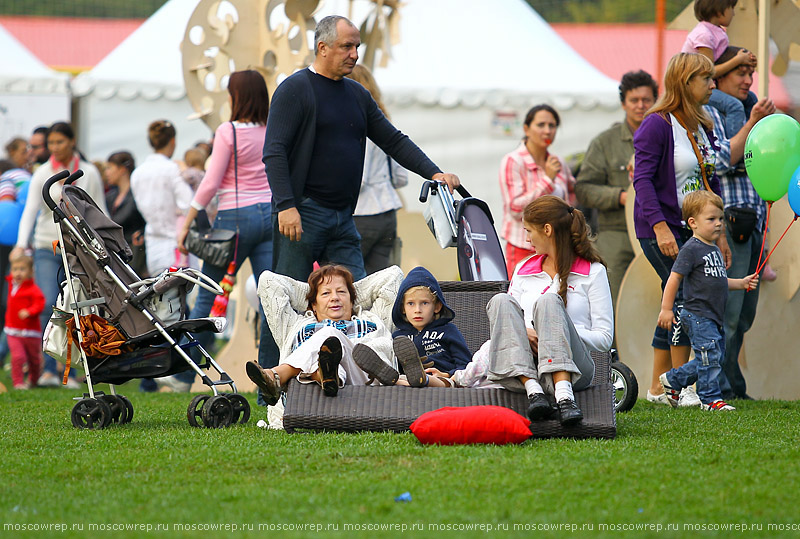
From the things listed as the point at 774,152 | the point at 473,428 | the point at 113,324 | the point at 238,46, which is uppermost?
the point at 238,46

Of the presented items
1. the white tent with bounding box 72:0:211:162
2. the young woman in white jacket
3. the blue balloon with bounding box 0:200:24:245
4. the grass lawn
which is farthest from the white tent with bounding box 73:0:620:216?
the grass lawn

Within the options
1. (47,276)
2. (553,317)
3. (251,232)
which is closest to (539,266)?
(553,317)

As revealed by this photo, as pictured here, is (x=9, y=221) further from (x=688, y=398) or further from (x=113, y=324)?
(x=688, y=398)

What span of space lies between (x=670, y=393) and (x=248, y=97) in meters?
3.03

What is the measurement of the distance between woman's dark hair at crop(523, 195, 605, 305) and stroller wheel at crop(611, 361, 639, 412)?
3.68 ft

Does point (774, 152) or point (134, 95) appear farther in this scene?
point (134, 95)

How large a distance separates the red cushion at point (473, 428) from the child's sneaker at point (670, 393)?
188cm

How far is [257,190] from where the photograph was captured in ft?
23.0

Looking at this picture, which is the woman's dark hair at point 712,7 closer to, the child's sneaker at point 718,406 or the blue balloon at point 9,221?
the child's sneaker at point 718,406

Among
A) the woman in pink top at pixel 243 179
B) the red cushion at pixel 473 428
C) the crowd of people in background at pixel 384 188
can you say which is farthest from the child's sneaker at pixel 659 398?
the woman in pink top at pixel 243 179

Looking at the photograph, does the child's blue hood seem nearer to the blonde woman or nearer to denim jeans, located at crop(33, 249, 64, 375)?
the blonde woman

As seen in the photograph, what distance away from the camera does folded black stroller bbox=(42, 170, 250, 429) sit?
17.5 feet

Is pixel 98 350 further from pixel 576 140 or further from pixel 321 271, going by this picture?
pixel 576 140

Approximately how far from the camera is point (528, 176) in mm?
7484
